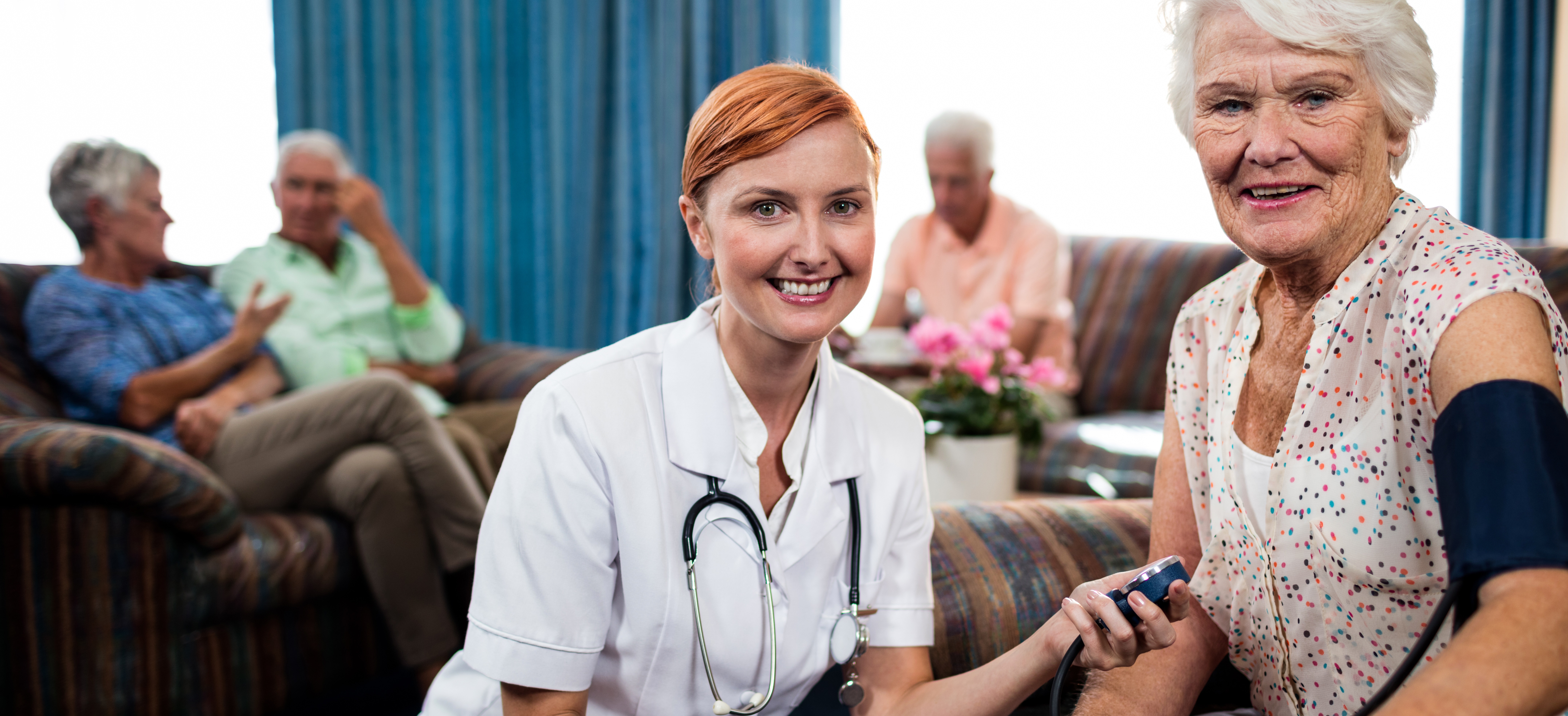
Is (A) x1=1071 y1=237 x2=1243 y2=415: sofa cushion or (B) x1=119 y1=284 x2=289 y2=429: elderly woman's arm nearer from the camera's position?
(B) x1=119 y1=284 x2=289 y2=429: elderly woman's arm

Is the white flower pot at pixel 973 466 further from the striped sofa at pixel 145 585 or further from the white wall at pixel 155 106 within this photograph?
the white wall at pixel 155 106

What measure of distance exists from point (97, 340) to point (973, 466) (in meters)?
1.93

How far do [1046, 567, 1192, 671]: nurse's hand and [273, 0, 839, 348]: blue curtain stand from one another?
278cm

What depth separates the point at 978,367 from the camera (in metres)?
1.99

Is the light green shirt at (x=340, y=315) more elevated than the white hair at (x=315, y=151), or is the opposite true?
the white hair at (x=315, y=151)

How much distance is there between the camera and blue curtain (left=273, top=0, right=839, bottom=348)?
357 centimetres

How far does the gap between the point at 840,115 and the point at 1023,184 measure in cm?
348

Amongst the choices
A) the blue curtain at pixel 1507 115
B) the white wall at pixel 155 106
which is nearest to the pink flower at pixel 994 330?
the white wall at pixel 155 106

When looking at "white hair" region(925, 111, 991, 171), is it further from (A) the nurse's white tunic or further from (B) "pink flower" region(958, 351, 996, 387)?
(A) the nurse's white tunic

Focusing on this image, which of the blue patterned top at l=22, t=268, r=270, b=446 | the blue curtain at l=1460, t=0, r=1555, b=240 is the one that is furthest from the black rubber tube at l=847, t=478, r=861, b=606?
the blue curtain at l=1460, t=0, r=1555, b=240

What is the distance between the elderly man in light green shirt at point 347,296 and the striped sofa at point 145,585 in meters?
0.60

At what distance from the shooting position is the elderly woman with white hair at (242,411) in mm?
2254

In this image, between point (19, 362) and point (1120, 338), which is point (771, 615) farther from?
point (1120, 338)

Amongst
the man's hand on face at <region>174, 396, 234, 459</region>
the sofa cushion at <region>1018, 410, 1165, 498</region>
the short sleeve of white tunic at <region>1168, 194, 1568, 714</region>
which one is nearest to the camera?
the short sleeve of white tunic at <region>1168, 194, 1568, 714</region>
